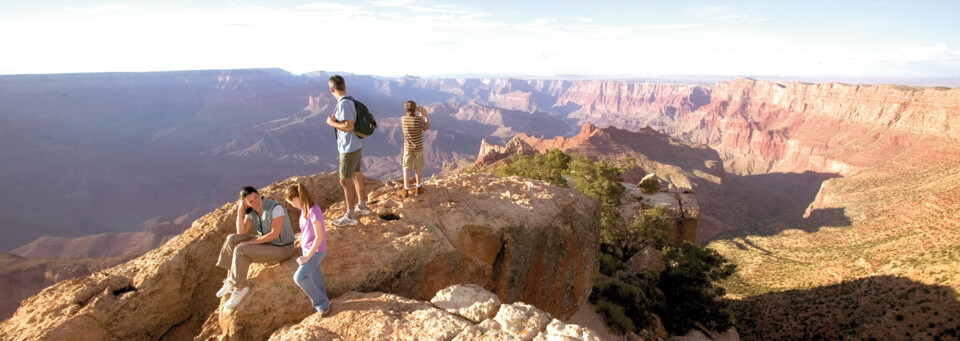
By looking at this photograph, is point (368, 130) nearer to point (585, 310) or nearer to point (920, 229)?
point (585, 310)

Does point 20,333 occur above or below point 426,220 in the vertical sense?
below

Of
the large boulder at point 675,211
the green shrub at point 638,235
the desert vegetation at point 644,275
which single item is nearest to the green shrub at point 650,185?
the large boulder at point 675,211

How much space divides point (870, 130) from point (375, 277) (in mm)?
159244

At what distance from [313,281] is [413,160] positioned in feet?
14.7

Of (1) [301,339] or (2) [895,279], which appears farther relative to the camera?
(2) [895,279]

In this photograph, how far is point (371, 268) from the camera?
864cm

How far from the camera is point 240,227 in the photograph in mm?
7754

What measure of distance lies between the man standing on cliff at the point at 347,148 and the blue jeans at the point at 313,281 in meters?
2.45

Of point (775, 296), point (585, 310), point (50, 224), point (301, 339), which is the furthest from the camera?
point (50, 224)

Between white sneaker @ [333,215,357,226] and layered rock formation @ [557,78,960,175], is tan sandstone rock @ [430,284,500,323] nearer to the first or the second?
white sneaker @ [333,215,357,226]

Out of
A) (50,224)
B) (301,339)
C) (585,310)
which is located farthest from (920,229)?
(50,224)

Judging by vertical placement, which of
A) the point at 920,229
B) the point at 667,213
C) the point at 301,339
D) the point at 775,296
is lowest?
the point at 775,296

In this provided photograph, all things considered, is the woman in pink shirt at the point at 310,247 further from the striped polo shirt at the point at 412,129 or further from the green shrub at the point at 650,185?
the green shrub at the point at 650,185

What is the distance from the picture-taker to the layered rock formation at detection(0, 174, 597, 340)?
7820 mm
